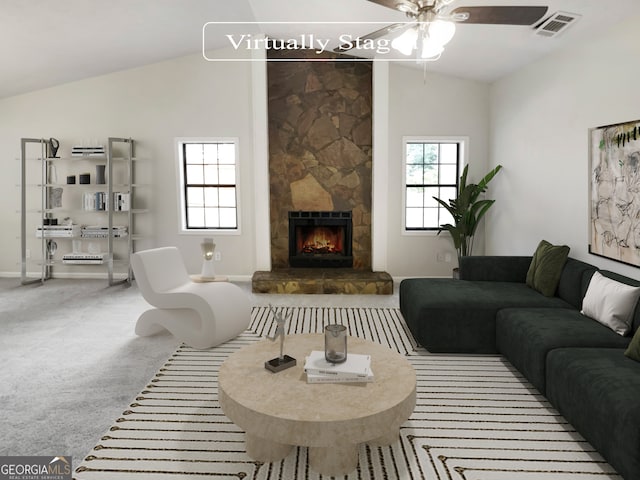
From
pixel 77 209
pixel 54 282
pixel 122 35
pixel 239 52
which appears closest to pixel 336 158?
pixel 239 52

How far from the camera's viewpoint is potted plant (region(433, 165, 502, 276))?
20.2ft

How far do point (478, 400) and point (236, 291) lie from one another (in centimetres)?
219

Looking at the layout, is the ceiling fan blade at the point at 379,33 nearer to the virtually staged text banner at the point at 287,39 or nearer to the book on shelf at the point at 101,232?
the virtually staged text banner at the point at 287,39

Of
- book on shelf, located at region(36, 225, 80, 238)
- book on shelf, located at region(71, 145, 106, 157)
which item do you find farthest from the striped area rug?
book on shelf, located at region(71, 145, 106, 157)

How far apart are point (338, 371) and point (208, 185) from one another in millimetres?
4897

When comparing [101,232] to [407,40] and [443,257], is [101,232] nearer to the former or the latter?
[443,257]

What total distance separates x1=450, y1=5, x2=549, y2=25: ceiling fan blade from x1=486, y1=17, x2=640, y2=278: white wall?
1.38 metres

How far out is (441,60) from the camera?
5.92 m

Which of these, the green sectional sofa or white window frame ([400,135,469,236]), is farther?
white window frame ([400,135,469,236])

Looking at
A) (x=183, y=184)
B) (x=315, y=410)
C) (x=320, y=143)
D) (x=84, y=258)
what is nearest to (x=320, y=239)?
(x=320, y=143)

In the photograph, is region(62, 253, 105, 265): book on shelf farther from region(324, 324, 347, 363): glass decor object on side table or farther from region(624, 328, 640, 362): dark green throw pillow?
region(624, 328, 640, 362): dark green throw pillow

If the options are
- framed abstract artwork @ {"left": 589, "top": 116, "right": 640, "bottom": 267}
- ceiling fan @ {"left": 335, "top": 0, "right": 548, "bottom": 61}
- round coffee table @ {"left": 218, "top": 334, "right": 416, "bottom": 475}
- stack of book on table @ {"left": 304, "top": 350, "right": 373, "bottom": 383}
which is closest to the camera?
round coffee table @ {"left": 218, "top": 334, "right": 416, "bottom": 475}

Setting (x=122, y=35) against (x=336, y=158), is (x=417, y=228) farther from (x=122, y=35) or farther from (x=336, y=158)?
(x=122, y=35)

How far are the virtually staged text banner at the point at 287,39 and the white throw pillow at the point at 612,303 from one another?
10.4ft
